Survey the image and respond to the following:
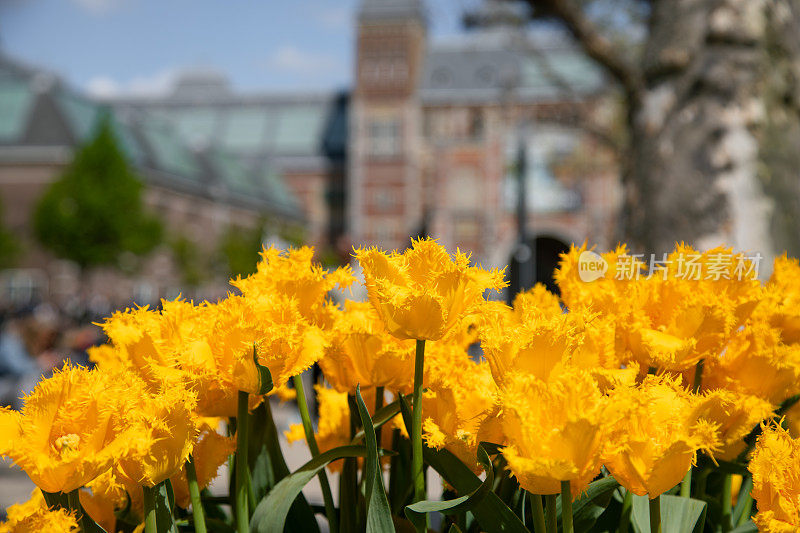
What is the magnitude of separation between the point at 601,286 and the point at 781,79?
2.28 metres

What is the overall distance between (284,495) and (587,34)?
6003mm

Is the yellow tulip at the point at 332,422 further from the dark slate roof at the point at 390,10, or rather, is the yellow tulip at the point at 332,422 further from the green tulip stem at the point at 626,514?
the dark slate roof at the point at 390,10

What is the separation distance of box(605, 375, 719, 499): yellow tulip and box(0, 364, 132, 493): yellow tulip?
1.38 ft

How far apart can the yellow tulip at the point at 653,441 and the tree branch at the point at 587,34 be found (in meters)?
5.68

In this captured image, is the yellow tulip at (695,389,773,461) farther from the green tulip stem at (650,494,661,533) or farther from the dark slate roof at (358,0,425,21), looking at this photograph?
the dark slate roof at (358,0,425,21)

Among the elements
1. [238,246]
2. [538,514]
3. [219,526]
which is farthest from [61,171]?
[538,514]

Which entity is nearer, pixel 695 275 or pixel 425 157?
pixel 695 275

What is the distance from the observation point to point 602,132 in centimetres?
1212

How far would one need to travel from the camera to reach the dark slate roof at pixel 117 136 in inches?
1571

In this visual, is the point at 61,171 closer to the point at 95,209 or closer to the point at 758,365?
the point at 95,209

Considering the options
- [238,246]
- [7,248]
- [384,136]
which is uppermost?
[384,136]

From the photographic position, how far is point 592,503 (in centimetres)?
80

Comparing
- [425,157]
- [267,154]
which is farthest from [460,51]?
[267,154]

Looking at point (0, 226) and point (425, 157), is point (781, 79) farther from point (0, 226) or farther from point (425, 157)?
point (425, 157)
